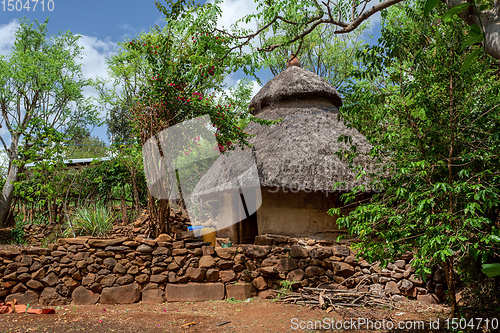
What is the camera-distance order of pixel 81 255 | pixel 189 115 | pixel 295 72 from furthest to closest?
pixel 295 72
pixel 189 115
pixel 81 255

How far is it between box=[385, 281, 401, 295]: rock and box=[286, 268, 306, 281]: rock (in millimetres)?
1354

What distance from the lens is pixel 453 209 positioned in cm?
320

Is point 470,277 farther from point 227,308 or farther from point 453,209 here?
point 227,308

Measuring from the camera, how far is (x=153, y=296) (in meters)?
5.28

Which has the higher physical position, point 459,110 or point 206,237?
point 459,110

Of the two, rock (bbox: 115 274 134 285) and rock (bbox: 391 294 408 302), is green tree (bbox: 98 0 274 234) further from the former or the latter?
rock (bbox: 391 294 408 302)

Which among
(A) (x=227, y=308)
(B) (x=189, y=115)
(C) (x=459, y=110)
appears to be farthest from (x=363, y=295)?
(B) (x=189, y=115)

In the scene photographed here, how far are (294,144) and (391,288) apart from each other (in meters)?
3.28

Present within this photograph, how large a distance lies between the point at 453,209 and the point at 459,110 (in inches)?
38.3

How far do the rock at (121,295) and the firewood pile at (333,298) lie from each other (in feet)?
7.32

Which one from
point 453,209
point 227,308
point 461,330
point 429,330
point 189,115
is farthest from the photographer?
point 189,115

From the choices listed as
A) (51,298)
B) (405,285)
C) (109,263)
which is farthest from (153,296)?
(405,285)

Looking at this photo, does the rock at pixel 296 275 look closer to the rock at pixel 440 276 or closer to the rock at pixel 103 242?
the rock at pixel 440 276

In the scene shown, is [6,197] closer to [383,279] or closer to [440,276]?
[383,279]
